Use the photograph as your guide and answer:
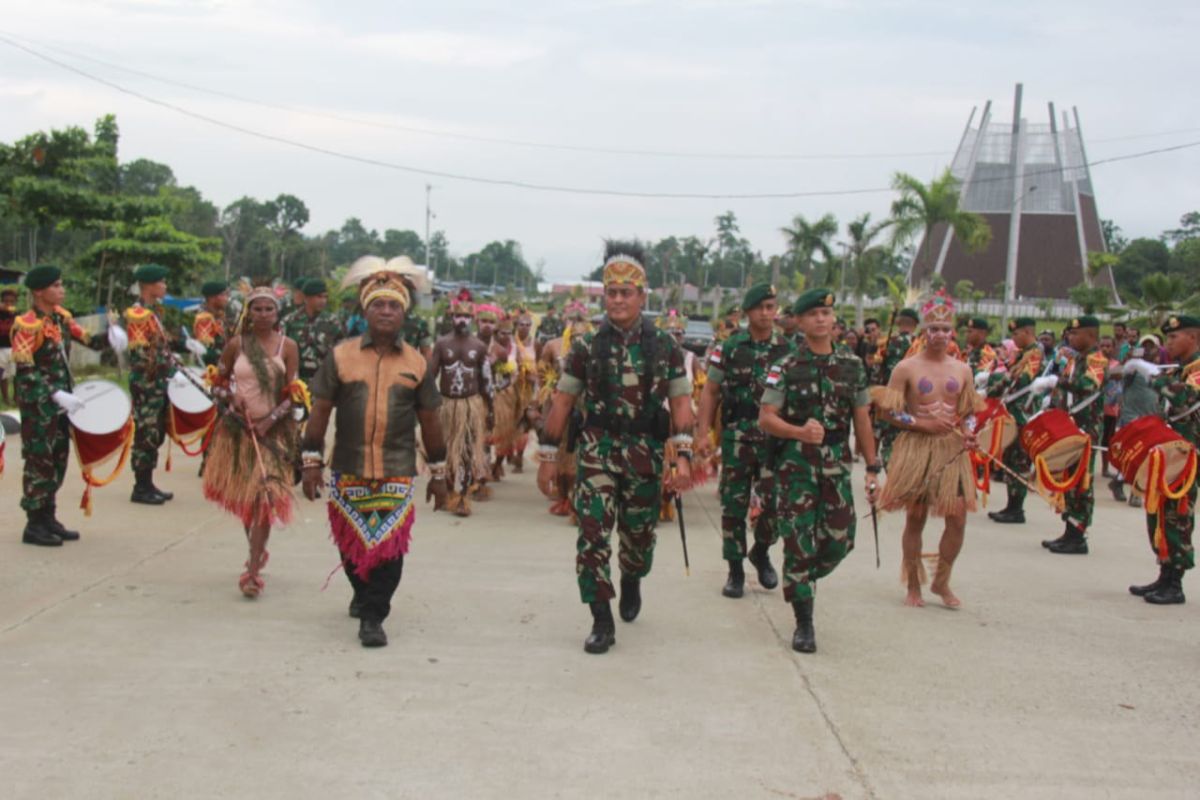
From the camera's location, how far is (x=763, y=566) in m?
7.00

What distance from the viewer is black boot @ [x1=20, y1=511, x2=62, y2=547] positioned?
7.33 m

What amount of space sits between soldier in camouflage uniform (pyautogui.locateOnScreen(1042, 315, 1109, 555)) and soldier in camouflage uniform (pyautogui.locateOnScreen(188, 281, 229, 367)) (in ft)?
22.7

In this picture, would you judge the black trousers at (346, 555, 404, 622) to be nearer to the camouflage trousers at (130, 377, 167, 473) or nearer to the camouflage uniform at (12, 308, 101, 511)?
the camouflage uniform at (12, 308, 101, 511)

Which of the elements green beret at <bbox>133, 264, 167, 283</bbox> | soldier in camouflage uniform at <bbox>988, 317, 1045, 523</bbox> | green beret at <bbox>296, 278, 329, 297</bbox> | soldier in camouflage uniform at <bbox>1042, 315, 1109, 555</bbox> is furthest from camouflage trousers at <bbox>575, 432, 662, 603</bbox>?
green beret at <bbox>296, 278, 329, 297</bbox>

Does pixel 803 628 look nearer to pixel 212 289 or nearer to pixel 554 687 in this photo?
pixel 554 687

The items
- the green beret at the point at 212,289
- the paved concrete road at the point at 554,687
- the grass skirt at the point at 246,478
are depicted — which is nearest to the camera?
the paved concrete road at the point at 554,687

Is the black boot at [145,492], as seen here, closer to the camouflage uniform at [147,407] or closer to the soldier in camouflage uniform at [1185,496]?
the camouflage uniform at [147,407]

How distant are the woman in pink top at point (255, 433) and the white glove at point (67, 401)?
53.4 inches

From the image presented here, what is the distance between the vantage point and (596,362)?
5.59m

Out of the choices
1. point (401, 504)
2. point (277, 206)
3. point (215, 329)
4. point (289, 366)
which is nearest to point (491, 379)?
point (215, 329)

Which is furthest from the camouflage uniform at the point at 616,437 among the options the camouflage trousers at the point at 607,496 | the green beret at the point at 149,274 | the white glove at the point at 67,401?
the green beret at the point at 149,274

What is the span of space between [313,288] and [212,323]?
5.09 feet

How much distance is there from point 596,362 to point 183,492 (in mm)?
5787

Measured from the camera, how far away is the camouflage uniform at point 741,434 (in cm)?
672
